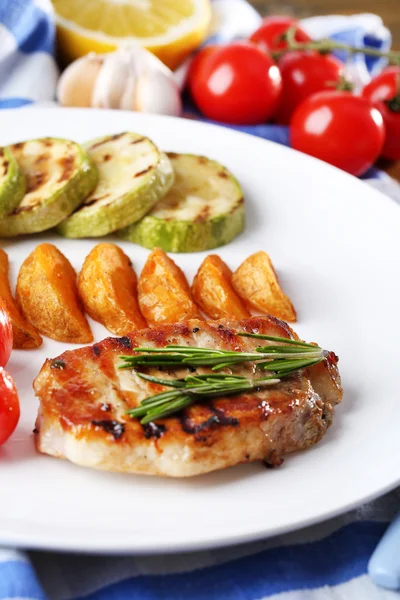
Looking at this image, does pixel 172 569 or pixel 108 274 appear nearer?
pixel 172 569

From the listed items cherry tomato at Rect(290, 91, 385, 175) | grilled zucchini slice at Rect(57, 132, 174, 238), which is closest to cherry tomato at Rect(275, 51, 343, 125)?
cherry tomato at Rect(290, 91, 385, 175)

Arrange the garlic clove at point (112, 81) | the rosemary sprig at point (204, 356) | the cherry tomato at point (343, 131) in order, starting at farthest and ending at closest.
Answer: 1. the garlic clove at point (112, 81)
2. the cherry tomato at point (343, 131)
3. the rosemary sprig at point (204, 356)

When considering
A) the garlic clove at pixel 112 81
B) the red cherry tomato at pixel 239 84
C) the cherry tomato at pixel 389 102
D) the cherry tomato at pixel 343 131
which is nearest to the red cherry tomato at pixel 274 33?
the red cherry tomato at pixel 239 84

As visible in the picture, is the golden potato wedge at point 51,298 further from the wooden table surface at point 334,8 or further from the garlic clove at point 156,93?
the wooden table surface at point 334,8

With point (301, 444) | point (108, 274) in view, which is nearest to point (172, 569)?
point (301, 444)

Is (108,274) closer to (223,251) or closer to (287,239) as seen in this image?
(223,251)

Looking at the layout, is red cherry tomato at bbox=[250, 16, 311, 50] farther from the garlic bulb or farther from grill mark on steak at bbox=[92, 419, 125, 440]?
grill mark on steak at bbox=[92, 419, 125, 440]
